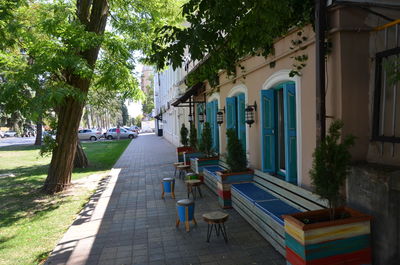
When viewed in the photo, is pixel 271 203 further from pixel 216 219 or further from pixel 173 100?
pixel 173 100

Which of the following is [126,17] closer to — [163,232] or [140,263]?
[163,232]

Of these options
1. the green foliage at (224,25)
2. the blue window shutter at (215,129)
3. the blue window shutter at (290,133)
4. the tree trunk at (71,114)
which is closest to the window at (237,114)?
the blue window shutter at (215,129)

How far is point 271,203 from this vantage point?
17.0ft

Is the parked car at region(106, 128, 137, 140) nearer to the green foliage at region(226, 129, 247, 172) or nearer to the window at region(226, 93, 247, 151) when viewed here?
the window at region(226, 93, 247, 151)

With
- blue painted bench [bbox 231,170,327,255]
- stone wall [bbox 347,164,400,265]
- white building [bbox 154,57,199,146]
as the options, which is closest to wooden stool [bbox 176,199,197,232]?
blue painted bench [bbox 231,170,327,255]

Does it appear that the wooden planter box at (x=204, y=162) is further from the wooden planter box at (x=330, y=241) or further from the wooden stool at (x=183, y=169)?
the wooden planter box at (x=330, y=241)

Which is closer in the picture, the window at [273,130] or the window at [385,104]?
the window at [385,104]

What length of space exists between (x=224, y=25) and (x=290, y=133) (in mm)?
2555

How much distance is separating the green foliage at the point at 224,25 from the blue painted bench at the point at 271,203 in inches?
97.0

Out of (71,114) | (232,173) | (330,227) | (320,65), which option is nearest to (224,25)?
(320,65)

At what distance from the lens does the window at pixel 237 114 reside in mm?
8492

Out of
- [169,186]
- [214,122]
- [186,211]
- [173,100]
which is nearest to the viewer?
[186,211]

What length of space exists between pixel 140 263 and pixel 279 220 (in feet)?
6.75

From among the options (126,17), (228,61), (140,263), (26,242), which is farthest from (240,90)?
(126,17)
